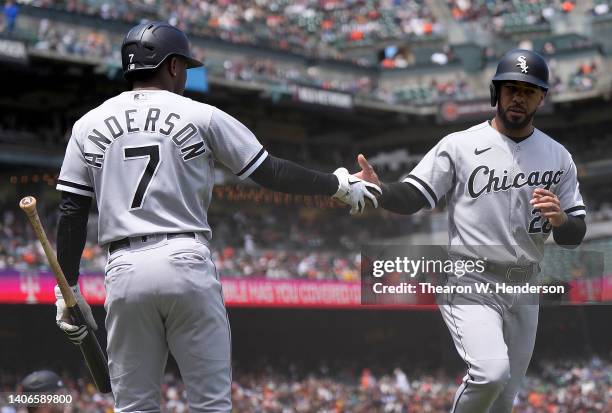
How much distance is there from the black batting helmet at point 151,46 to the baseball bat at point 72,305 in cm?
69

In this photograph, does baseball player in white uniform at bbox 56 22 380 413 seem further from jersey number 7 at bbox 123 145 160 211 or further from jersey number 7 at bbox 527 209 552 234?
jersey number 7 at bbox 527 209 552 234

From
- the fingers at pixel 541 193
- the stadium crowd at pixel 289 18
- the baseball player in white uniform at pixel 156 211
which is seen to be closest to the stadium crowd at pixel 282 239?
the stadium crowd at pixel 289 18

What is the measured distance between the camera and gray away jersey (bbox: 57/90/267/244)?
3.82 metres

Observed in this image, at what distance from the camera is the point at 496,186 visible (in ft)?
16.1

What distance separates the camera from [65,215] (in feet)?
13.1

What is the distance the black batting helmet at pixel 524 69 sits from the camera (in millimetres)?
4852

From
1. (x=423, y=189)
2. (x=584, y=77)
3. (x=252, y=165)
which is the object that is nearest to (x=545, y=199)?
(x=423, y=189)

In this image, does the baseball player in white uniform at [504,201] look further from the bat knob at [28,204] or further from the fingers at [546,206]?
the bat knob at [28,204]

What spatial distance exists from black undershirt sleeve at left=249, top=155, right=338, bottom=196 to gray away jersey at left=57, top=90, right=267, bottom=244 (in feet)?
0.15

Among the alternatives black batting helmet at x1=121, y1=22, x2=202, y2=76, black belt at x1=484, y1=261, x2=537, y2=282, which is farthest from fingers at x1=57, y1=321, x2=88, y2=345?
black belt at x1=484, y1=261, x2=537, y2=282

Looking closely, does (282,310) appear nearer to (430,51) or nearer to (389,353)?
(389,353)

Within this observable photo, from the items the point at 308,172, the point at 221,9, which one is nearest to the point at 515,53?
the point at 308,172

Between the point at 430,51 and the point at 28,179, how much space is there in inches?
626

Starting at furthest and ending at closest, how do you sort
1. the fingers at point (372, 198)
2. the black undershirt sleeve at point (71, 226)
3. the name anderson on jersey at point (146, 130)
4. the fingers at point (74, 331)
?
the fingers at point (372, 198) < the fingers at point (74, 331) < the black undershirt sleeve at point (71, 226) < the name anderson on jersey at point (146, 130)
